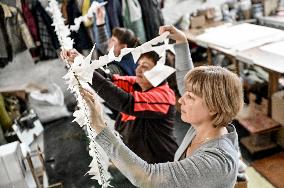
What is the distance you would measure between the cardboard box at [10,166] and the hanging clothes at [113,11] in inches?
79.9

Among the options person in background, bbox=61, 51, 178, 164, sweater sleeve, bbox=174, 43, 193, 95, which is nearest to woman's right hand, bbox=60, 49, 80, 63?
person in background, bbox=61, 51, 178, 164

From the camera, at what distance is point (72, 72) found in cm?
99

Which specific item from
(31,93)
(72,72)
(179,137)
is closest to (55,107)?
(31,93)

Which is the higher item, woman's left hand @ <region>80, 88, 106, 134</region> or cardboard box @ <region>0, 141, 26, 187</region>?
woman's left hand @ <region>80, 88, 106, 134</region>

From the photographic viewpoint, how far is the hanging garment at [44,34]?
3615 mm

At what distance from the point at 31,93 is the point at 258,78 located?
2.64m

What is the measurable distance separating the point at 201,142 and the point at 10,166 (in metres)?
1.10

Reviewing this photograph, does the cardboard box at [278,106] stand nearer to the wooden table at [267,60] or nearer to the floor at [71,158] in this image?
the wooden table at [267,60]

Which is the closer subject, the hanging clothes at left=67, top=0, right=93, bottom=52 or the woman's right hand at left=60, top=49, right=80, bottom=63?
the woman's right hand at left=60, top=49, right=80, bottom=63

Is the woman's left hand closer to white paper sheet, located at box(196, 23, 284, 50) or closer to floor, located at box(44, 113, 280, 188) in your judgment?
floor, located at box(44, 113, 280, 188)

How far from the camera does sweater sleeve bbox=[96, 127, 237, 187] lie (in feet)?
3.09

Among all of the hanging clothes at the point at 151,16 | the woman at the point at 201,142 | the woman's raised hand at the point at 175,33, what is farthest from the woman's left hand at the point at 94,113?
the hanging clothes at the point at 151,16

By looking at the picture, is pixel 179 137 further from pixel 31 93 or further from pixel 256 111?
pixel 31 93

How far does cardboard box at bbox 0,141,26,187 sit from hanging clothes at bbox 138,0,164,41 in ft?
7.38
